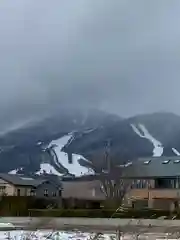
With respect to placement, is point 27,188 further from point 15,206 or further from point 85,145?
point 85,145

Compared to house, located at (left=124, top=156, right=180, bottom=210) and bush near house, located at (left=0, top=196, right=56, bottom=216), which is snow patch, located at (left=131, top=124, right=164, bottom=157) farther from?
bush near house, located at (left=0, top=196, right=56, bottom=216)

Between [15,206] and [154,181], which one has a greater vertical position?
[154,181]

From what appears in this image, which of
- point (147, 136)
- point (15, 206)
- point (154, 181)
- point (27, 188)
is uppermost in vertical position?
point (147, 136)

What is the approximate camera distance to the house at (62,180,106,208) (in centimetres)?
4382

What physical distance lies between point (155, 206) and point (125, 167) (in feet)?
47.2

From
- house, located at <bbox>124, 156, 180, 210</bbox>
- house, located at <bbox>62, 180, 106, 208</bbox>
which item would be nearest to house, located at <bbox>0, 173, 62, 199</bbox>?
house, located at <bbox>62, 180, 106, 208</bbox>

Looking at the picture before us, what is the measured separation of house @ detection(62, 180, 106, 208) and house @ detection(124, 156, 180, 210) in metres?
2.83

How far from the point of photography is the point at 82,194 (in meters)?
52.4

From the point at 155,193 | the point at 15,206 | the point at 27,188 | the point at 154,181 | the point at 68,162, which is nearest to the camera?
the point at 15,206

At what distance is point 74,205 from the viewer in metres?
43.5

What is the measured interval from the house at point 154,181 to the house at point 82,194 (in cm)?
283

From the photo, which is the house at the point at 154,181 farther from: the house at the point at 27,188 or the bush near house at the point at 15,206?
the bush near house at the point at 15,206

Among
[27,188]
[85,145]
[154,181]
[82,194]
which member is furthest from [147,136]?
[82,194]

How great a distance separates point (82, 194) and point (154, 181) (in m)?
7.85
